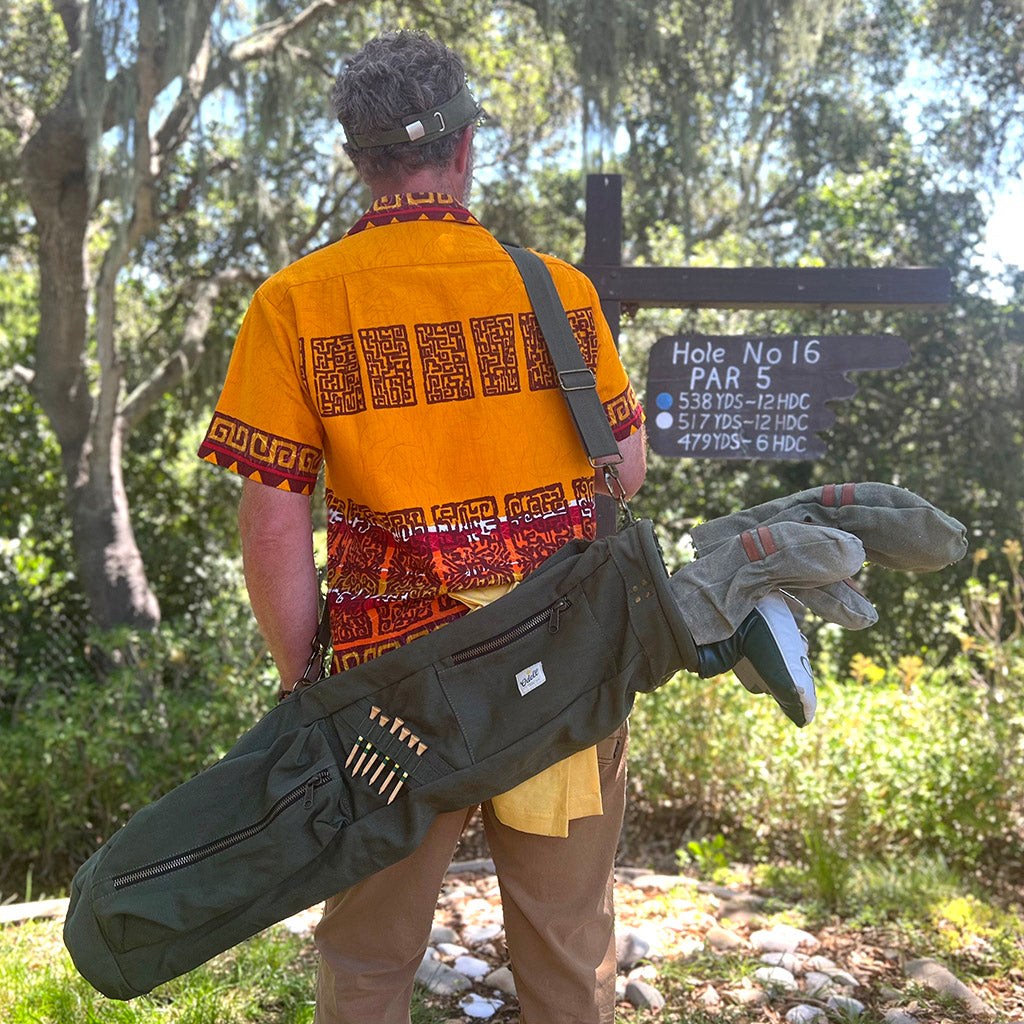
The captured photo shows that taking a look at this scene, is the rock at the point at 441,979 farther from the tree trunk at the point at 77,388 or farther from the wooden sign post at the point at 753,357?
the tree trunk at the point at 77,388

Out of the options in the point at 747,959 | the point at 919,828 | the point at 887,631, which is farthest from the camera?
the point at 887,631

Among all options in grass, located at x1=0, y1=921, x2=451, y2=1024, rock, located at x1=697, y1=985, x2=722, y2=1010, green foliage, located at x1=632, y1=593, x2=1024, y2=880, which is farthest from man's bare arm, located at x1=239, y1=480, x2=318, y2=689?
green foliage, located at x1=632, y1=593, x2=1024, y2=880

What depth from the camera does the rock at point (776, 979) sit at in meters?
2.79

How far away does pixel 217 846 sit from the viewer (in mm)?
1510

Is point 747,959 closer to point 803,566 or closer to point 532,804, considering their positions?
point 532,804

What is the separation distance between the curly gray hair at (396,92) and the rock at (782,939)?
2.48 m

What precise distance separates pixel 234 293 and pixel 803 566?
819cm

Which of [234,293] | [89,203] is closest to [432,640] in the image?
[89,203]

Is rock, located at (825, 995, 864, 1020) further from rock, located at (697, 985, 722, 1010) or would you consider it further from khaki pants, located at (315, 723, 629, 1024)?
khaki pants, located at (315, 723, 629, 1024)

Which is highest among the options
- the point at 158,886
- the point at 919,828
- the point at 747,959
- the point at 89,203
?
the point at 89,203

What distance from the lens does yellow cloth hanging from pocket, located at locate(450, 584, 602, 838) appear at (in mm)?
1574

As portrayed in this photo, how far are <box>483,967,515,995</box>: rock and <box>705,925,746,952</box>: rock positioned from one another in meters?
0.64

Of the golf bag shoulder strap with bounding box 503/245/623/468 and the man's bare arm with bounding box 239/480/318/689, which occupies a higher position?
the golf bag shoulder strap with bounding box 503/245/623/468

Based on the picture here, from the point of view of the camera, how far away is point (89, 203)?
6.19m
